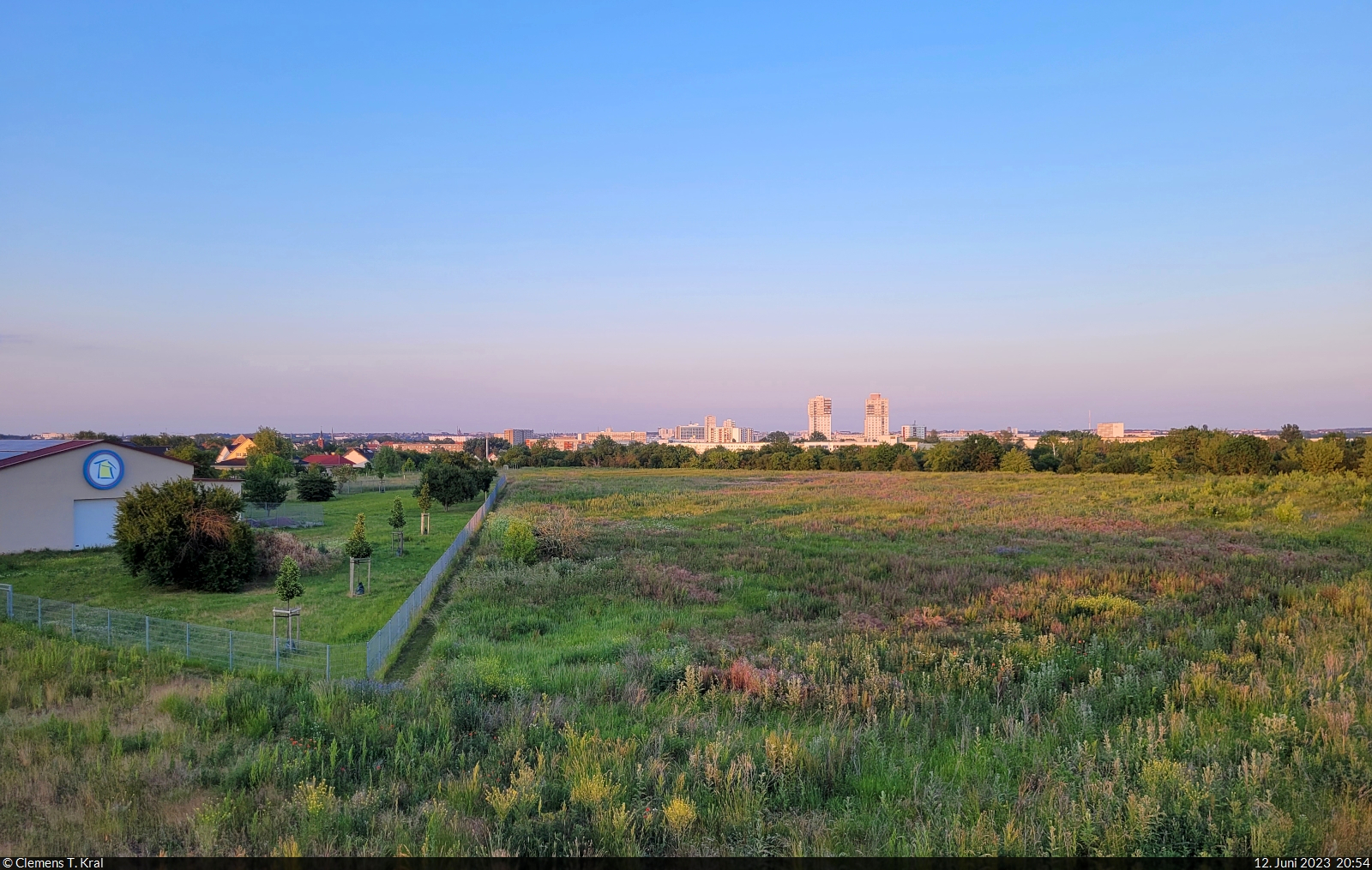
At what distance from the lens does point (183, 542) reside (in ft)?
65.4

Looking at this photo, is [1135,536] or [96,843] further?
[1135,536]

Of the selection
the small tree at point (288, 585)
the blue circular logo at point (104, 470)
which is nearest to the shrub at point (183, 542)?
the small tree at point (288, 585)

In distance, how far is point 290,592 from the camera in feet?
46.5

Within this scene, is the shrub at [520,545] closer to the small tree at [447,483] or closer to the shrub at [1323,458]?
the small tree at [447,483]

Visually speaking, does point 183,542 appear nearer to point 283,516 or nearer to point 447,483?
point 283,516

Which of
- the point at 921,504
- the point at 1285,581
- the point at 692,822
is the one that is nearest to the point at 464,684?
the point at 692,822

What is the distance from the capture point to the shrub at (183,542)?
19828 mm

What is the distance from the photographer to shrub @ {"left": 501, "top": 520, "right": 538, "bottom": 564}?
2145cm

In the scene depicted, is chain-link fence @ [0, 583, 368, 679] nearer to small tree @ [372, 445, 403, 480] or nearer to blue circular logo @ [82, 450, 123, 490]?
blue circular logo @ [82, 450, 123, 490]

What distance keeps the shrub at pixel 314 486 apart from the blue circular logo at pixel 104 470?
25.2 metres

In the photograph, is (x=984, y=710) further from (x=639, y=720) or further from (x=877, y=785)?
(x=639, y=720)

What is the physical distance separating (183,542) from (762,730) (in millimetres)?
20283

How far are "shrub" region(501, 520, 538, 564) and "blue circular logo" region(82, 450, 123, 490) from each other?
1935 centimetres

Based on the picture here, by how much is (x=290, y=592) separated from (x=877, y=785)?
1306cm
